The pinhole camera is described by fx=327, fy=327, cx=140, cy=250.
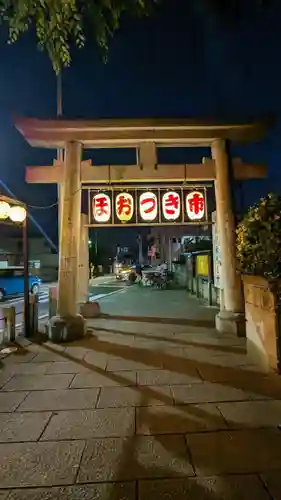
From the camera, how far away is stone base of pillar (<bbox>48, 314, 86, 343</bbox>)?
883 cm

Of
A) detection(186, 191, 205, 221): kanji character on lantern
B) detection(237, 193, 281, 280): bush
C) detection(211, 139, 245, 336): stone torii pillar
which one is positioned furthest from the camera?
detection(186, 191, 205, 221): kanji character on lantern

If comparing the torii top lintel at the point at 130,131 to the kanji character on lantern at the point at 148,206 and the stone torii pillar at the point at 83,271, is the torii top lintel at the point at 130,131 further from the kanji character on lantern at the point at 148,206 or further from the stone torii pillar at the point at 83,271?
the stone torii pillar at the point at 83,271

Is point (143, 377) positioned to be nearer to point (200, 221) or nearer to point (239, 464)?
point (239, 464)

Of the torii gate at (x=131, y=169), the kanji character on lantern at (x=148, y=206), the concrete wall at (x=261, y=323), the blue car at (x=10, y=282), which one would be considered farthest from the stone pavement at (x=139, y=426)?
the blue car at (x=10, y=282)

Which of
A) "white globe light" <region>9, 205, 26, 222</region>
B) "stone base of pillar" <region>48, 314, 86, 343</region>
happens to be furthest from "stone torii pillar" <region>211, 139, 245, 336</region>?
"white globe light" <region>9, 205, 26, 222</region>

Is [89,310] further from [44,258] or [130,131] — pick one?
[44,258]

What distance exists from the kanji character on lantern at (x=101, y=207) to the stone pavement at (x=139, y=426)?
458cm

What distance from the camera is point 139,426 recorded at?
4.07m

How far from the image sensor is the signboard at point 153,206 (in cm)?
1058

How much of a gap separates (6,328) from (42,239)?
47.0 m

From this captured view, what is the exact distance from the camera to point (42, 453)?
3.50m

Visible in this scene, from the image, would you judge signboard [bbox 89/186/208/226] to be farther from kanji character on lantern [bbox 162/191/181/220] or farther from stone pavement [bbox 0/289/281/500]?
stone pavement [bbox 0/289/281/500]

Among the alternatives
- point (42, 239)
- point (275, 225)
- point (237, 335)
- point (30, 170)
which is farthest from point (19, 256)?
point (275, 225)

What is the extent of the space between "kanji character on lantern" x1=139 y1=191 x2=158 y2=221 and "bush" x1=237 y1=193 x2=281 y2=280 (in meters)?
4.58
